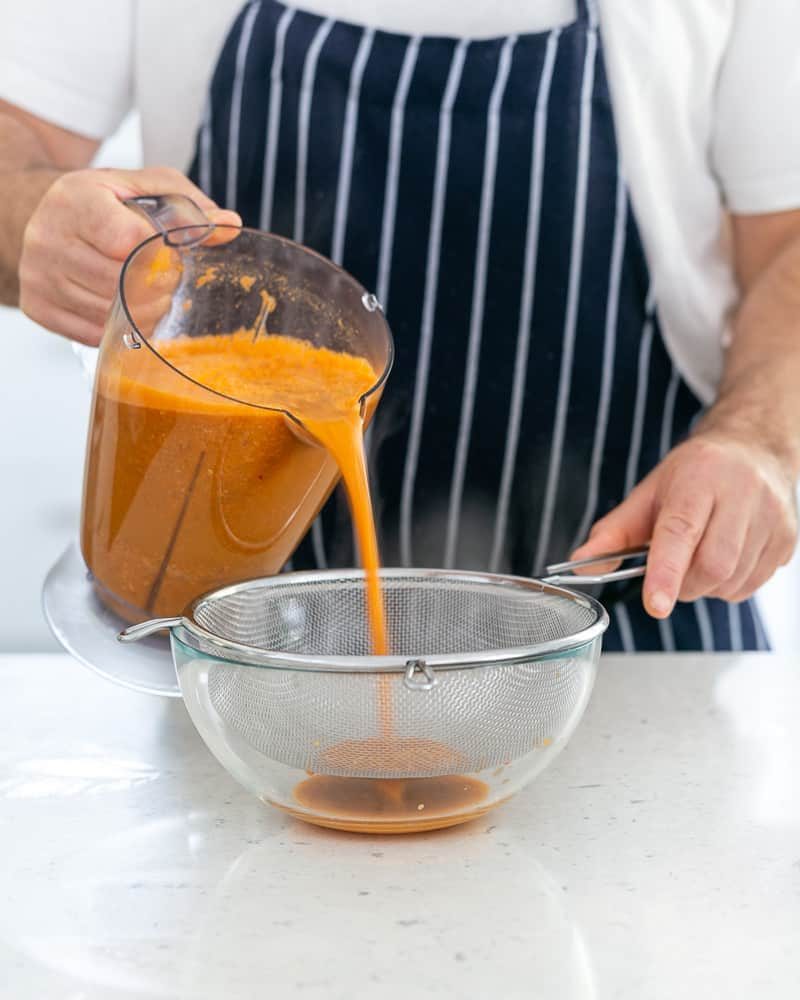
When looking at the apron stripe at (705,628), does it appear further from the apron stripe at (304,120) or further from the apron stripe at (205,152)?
the apron stripe at (205,152)

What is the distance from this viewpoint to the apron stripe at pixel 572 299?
1.26m

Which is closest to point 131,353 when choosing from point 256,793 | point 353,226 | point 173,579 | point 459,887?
point 173,579

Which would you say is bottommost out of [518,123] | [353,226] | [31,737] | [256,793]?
[31,737]

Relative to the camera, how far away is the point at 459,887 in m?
0.71

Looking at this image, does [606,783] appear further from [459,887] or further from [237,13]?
[237,13]

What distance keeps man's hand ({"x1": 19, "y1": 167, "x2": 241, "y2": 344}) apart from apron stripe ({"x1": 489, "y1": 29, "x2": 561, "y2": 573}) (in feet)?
1.38

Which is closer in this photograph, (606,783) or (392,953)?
(392,953)

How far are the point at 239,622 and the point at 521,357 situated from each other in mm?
535

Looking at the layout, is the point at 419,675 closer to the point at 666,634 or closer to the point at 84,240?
the point at 84,240

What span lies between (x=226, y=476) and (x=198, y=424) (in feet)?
0.13

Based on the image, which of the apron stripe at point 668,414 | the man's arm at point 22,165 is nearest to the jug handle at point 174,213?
the man's arm at point 22,165

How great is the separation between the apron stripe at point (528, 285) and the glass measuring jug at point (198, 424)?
0.37 metres

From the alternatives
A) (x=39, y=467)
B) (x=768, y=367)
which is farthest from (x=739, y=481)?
(x=39, y=467)

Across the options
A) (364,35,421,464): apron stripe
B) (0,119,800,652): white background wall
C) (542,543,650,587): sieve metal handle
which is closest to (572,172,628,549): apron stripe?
(364,35,421,464): apron stripe
